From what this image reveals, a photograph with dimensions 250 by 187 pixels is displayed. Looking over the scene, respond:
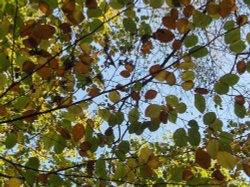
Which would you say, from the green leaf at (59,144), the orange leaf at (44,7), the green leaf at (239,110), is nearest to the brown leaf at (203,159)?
the green leaf at (239,110)

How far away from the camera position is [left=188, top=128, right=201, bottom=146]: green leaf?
7.95 ft

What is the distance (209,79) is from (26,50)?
2288 mm

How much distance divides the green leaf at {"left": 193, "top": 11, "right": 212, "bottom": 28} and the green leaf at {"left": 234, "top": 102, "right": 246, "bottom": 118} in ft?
2.11

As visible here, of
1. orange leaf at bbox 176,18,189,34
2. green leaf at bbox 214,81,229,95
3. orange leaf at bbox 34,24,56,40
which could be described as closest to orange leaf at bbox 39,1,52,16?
orange leaf at bbox 34,24,56,40

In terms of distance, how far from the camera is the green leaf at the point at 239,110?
2506 millimetres

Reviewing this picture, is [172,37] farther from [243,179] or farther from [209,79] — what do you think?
[243,179]

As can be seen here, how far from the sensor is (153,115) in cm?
253

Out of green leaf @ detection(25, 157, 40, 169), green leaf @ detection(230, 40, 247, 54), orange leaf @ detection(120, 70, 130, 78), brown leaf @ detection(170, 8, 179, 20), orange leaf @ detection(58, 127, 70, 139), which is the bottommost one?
green leaf @ detection(25, 157, 40, 169)

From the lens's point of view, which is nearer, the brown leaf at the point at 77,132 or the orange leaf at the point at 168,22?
the orange leaf at the point at 168,22

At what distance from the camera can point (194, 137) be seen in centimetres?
244

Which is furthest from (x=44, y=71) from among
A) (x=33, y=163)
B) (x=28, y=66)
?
(x=33, y=163)

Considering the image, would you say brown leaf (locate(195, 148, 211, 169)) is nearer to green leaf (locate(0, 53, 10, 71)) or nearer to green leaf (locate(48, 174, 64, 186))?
green leaf (locate(48, 174, 64, 186))

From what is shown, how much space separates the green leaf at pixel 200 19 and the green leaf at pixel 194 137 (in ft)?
2.36

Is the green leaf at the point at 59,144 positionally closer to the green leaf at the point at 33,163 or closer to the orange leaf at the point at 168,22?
the green leaf at the point at 33,163
